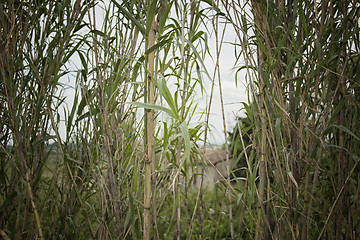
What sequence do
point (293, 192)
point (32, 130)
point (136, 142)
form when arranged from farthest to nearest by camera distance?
point (32, 130) → point (136, 142) → point (293, 192)

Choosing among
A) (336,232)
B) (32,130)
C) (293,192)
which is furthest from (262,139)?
(32,130)

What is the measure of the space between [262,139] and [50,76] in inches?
29.6

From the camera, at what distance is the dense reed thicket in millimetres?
870

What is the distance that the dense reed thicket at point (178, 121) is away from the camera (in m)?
0.87

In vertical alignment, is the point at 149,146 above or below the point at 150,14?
below

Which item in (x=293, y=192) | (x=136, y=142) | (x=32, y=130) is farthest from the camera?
(x=32, y=130)

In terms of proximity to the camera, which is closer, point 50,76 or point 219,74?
point 219,74

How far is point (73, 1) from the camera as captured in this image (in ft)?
3.93

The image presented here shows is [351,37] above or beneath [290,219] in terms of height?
above

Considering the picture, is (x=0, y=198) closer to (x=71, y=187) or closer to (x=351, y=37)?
(x=71, y=187)

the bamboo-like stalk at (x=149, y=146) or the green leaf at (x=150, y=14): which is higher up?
the green leaf at (x=150, y=14)

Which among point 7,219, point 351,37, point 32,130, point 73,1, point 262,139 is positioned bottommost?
point 7,219

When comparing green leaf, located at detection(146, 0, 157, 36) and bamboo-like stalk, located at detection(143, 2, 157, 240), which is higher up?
green leaf, located at detection(146, 0, 157, 36)

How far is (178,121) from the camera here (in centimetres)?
83
